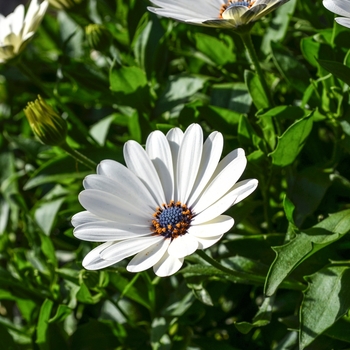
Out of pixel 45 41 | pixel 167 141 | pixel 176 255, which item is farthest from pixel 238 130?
pixel 45 41

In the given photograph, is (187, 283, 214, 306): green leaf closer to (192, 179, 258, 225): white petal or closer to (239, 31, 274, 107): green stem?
(192, 179, 258, 225): white petal

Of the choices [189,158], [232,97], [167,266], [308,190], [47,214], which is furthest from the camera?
[47,214]

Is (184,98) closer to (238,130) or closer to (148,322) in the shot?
(238,130)

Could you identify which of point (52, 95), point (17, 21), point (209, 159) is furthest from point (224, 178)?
point (17, 21)

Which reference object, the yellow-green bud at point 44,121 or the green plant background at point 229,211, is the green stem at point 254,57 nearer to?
the green plant background at point 229,211

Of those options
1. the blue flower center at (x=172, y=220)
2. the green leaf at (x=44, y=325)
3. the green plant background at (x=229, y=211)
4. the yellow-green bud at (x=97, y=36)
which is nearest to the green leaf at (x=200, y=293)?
the green plant background at (x=229, y=211)

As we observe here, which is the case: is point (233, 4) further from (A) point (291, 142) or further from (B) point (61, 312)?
(B) point (61, 312)
